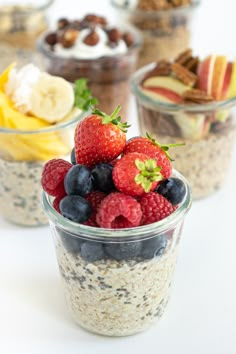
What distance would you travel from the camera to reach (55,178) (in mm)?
1441

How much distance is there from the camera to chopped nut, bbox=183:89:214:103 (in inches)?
76.5

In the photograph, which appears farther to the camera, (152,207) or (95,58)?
(95,58)

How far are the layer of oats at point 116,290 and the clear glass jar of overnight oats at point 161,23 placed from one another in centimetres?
134

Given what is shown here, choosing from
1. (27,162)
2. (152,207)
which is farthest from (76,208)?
(27,162)

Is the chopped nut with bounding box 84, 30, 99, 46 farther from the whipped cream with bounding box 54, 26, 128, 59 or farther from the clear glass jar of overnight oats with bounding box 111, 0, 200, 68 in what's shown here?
the clear glass jar of overnight oats with bounding box 111, 0, 200, 68

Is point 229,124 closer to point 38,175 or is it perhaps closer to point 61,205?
point 38,175

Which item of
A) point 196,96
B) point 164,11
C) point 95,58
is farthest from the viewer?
point 164,11

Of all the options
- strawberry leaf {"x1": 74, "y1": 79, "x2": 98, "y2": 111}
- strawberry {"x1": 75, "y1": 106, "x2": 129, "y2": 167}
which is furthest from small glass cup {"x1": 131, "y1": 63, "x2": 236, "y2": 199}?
strawberry {"x1": 75, "y1": 106, "x2": 129, "y2": 167}

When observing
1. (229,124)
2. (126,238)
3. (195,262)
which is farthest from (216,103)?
(126,238)

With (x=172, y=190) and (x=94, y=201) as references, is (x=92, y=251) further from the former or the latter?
(x=172, y=190)

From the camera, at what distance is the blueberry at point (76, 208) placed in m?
1.37

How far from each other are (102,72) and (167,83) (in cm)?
41

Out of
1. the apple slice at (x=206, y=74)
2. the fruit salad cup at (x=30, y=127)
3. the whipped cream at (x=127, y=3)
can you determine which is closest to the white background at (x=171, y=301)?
the fruit salad cup at (x=30, y=127)

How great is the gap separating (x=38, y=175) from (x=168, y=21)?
1033 millimetres
